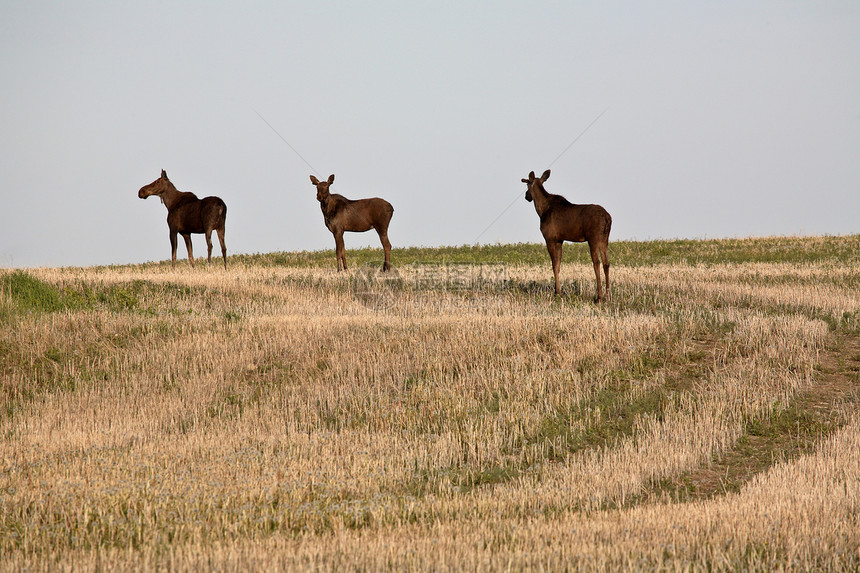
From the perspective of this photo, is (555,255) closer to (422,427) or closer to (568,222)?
(568,222)

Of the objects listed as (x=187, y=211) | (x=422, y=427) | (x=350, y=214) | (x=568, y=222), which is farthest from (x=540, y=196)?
(x=187, y=211)

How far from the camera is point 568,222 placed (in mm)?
18328

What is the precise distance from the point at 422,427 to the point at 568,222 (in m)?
8.93

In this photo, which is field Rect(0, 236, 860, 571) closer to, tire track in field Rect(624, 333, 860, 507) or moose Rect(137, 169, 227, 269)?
tire track in field Rect(624, 333, 860, 507)

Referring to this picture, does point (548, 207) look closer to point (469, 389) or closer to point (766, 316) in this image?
point (766, 316)

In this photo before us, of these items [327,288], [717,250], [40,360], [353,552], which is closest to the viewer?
[353,552]

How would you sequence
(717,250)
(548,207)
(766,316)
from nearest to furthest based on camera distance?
1. (766,316)
2. (548,207)
3. (717,250)

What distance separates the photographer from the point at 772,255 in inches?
1272

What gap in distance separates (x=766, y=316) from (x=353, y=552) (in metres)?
13.6

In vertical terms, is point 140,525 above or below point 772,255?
below

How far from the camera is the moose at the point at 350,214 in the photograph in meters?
22.4

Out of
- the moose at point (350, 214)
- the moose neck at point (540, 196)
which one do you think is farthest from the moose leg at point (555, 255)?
the moose at point (350, 214)

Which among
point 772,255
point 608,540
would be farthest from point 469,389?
point 772,255

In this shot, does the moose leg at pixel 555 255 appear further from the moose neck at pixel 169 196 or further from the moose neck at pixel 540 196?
the moose neck at pixel 169 196
